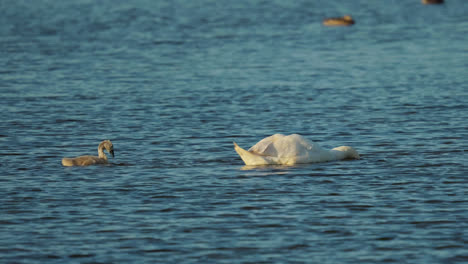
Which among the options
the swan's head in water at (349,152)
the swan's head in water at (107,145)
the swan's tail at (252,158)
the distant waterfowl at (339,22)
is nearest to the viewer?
the swan's tail at (252,158)

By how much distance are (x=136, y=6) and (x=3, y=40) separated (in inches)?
946

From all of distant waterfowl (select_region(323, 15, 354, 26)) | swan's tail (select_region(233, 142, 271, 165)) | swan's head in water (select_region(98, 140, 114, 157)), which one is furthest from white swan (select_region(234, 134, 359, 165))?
distant waterfowl (select_region(323, 15, 354, 26))

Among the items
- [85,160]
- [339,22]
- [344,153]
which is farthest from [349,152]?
[339,22]

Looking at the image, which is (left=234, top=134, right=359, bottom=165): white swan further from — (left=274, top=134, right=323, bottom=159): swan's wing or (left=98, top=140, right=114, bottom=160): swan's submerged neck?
(left=98, top=140, right=114, bottom=160): swan's submerged neck

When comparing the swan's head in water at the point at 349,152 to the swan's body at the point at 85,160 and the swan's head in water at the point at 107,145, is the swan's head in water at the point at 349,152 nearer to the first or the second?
the swan's head in water at the point at 107,145

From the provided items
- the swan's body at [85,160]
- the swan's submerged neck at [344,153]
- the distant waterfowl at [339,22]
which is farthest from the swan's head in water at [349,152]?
the distant waterfowl at [339,22]

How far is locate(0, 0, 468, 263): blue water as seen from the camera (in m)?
11.7

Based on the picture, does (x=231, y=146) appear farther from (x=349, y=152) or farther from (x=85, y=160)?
(x=85, y=160)

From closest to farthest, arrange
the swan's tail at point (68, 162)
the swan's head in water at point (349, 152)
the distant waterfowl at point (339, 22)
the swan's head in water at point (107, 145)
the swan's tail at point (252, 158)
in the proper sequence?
the swan's tail at point (252, 158), the swan's tail at point (68, 162), the swan's head in water at point (349, 152), the swan's head in water at point (107, 145), the distant waterfowl at point (339, 22)

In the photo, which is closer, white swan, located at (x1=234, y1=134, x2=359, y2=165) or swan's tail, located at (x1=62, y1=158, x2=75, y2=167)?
white swan, located at (x1=234, y1=134, x2=359, y2=165)

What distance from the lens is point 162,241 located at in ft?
38.4

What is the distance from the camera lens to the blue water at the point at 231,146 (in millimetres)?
11695

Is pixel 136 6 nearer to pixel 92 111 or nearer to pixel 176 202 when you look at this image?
pixel 92 111

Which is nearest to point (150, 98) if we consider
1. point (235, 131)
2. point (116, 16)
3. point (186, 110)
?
point (186, 110)
